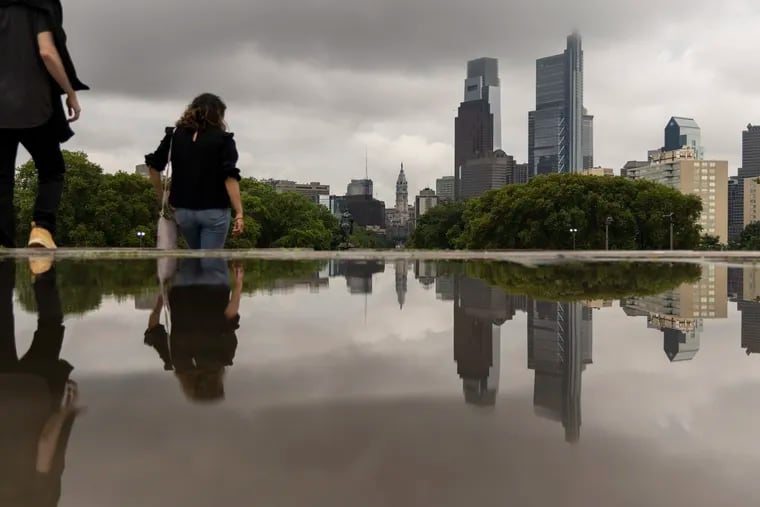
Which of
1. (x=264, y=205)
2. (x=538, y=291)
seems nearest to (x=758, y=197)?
(x=264, y=205)

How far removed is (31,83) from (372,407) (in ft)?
17.6

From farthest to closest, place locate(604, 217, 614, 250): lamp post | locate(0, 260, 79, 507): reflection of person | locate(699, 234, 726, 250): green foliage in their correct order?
locate(699, 234, 726, 250): green foliage → locate(604, 217, 614, 250): lamp post → locate(0, 260, 79, 507): reflection of person

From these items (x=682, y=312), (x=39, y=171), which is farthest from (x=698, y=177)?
(x=682, y=312)

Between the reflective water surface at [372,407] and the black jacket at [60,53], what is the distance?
11.3 feet

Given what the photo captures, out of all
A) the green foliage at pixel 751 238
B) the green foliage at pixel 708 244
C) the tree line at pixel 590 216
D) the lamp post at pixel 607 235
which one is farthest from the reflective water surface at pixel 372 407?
the green foliage at pixel 751 238

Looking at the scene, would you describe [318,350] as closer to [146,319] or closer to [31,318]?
[146,319]

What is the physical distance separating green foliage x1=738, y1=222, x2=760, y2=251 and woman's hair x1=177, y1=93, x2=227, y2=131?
371 ft

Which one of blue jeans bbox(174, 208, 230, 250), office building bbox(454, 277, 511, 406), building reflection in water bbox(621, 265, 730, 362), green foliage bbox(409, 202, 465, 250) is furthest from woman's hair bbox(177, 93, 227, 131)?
green foliage bbox(409, 202, 465, 250)

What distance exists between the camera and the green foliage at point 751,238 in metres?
101

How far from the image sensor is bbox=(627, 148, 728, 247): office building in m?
176

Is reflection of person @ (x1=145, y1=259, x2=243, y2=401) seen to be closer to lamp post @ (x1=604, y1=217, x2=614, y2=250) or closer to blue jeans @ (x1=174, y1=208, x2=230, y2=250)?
blue jeans @ (x1=174, y1=208, x2=230, y2=250)

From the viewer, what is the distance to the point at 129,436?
1234 mm

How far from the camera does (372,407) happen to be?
1439 mm

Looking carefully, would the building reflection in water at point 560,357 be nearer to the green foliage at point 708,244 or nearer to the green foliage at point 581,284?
the green foliage at point 581,284
